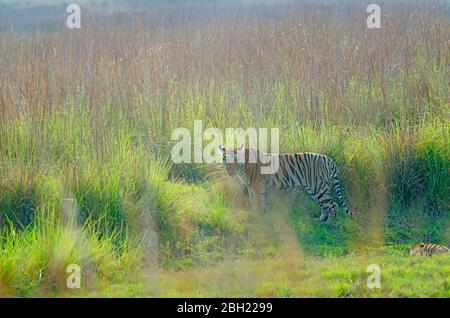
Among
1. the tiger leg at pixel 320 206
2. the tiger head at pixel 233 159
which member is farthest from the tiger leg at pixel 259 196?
the tiger leg at pixel 320 206

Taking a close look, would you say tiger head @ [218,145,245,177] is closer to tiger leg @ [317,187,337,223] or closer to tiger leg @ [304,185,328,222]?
tiger leg @ [304,185,328,222]

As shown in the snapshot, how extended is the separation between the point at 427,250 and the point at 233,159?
203 cm

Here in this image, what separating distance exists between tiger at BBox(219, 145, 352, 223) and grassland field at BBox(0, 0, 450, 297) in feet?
0.44

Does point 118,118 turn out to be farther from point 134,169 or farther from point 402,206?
point 402,206

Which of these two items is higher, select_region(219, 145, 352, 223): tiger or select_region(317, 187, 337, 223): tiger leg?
select_region(219, 145, 352, 223): tiger

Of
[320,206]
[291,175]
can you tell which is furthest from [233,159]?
[320,206]

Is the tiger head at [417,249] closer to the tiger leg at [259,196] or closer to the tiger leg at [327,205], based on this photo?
the tiger leg at [327,205]

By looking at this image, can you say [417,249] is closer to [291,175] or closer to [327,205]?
[327,205]

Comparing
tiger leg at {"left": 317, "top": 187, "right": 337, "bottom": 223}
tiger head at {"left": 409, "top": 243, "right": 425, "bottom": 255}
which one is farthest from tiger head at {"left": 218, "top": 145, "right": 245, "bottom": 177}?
tiger head at {"left": 409, "top": 243, "right": 425, "bottom": 255}

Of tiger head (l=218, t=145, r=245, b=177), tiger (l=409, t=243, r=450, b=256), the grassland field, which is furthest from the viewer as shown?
tiger head (l=218, t=145, r=245, b=177)

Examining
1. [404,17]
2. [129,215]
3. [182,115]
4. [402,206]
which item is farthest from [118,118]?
[404,17]

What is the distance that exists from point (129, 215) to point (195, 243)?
61 centimetres

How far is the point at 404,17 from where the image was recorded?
11039mm

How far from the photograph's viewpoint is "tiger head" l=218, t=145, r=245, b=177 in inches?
300
